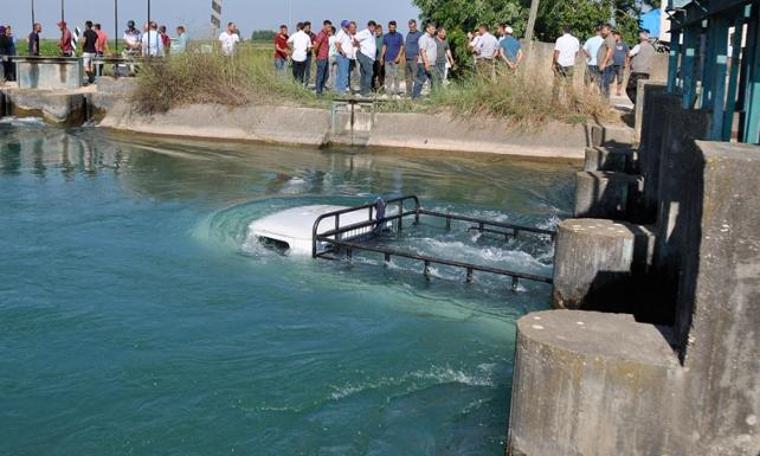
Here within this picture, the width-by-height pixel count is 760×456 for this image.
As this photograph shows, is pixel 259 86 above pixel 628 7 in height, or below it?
below

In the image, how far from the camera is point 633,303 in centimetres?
905

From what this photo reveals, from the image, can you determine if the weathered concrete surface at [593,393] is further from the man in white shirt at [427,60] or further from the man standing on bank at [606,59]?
the man in white shirt at [427,60]

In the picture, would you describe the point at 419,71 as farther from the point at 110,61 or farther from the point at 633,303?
the point at 633,303

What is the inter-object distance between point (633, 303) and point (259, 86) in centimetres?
1621

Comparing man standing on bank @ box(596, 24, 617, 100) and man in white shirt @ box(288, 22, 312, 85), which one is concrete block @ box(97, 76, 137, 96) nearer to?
man in white shirt @ box(288, 22, 312, 85)

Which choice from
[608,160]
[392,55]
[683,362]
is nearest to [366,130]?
[392,55]

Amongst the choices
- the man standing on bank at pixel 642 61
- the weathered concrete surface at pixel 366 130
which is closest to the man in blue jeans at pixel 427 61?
the weathered concrete surface at pixel 366 130

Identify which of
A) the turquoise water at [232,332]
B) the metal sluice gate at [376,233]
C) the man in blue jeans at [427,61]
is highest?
the man in blue jeans at [427,61]

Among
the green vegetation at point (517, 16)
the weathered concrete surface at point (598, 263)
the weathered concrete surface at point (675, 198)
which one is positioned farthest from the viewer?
the green vegetation at point (517, 16)

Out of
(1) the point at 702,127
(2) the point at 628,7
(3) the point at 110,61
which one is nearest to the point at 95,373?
(1) the point at 702,127

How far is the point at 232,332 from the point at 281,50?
1622 centimetres

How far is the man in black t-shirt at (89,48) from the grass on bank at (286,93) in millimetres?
5604

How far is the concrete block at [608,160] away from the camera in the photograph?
1539cm

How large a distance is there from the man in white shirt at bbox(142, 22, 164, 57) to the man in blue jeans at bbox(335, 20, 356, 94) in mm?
4837
